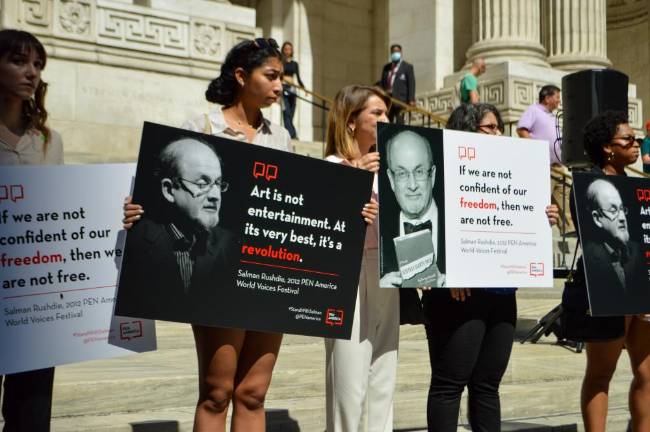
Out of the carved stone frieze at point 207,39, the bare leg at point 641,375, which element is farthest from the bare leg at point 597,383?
the carved stone frieze at point 207,39

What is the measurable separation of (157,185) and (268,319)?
29.3 inches

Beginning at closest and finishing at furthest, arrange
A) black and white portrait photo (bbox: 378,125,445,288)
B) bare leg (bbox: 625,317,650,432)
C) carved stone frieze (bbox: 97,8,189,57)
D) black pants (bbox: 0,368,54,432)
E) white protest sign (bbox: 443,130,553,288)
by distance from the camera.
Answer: black pants (bbox: 0,368,54,432), black and white portrait photo (bbox: 378,125,445,288), white protest sign (bbox: 443,130,553,288), bare leg (bbox: 625,317,650,432), carved stone frieze (bbox: 97,8,189,57)

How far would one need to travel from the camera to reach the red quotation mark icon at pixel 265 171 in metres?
4.08

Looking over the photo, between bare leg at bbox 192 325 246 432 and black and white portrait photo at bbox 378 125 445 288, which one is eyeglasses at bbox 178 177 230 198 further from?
black and white portrait photo at bbox 378 125 445 288

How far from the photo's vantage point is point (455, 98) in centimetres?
1794

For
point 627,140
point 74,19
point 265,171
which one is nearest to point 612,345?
point 627,140

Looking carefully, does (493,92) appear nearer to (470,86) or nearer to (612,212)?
(470,86)

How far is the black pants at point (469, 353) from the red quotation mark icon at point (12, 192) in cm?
209

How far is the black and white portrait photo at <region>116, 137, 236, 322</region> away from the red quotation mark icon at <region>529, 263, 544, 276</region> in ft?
5.42

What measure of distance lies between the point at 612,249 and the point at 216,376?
7.54 ft

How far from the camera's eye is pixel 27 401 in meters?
3.69

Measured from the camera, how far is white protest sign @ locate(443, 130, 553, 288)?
4.63 meters

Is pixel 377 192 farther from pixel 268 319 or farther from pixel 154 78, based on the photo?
pixel 154 78

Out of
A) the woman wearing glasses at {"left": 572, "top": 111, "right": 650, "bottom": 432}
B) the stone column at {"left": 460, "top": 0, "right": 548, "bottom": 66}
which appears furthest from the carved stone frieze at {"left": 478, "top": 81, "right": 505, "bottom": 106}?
the woman wearing glasses at {"left": 572, "top": 111, "right": 650, "bottom": 432}
